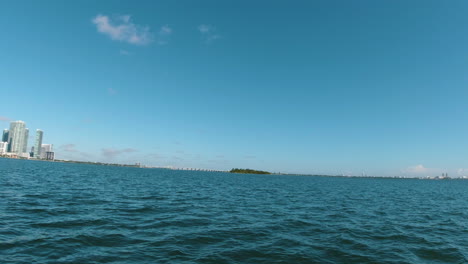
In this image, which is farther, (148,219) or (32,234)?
(148,219)

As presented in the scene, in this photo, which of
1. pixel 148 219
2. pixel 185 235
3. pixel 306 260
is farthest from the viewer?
pixel 148 219

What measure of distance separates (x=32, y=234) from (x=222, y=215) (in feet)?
50.1

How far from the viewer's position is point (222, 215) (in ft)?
81.0

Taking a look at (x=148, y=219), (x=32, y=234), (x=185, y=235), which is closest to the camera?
(x=32, y=234)

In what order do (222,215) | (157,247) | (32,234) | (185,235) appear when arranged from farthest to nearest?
1. (222,215)
2. (185,235)
3. (32,234)
4. (157,247)

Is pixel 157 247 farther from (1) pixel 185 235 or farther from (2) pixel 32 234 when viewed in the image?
(2) pixel 32 234

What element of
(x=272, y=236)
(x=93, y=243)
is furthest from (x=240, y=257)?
(x=93, y=243)

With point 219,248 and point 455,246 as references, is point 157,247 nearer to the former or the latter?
point 219,248

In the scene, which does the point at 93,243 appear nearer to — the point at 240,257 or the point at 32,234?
the point at 32,234

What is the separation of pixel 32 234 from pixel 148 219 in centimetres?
808

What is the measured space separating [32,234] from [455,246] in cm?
2897

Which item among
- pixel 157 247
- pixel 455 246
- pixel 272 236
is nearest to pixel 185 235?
pixel 157 247

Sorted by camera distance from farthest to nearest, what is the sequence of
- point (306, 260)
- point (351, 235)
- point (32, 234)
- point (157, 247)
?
1. point (351, 235)
2. point (32, 234)
3. point (157, 247)
4. point (306, 260)

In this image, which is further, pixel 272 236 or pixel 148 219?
pixel 148 219
